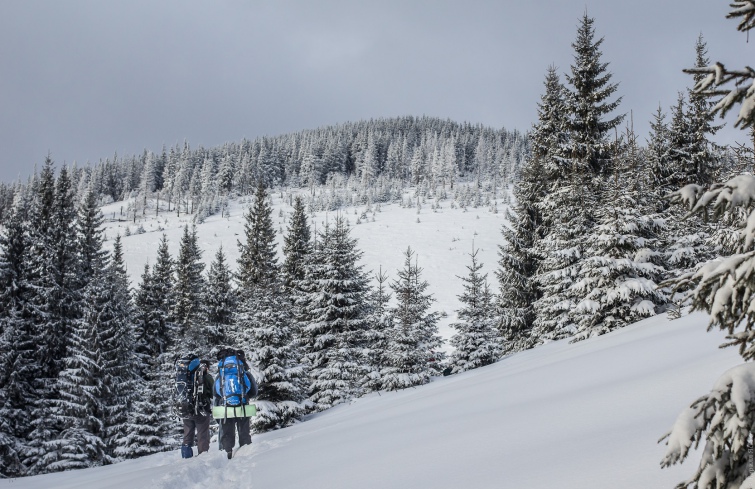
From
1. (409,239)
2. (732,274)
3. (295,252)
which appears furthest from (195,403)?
(409,239)

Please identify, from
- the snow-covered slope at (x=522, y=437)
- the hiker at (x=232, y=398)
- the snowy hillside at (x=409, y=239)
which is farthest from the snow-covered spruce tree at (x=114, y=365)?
the snowy hillside at (x=409, y=239)

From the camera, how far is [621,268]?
13.0 metres

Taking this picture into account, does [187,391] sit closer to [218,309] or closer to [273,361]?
[273,361]

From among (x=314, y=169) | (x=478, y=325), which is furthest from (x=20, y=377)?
(x=314, y=169)

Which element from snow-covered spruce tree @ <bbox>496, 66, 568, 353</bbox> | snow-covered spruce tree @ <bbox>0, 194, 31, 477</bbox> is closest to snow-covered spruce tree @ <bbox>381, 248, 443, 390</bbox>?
snow-covered spruce tree @ <bbox>496, 66, 568, 353</bbox>

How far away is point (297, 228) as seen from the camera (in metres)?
30.9

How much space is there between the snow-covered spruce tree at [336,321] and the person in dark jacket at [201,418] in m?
8.79

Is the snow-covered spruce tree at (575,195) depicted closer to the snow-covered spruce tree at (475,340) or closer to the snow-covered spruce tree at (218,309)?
the snow-covered spruce tree at (475,340)

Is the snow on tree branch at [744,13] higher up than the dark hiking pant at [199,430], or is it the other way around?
the snow on tree branch at [744,13]

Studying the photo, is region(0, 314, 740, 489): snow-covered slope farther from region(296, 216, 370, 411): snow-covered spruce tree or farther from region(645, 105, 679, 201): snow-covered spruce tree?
region(645, 105, 679, 201): snow-covered spruce tree

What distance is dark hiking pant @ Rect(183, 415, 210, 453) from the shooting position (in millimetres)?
9734

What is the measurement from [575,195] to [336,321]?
10.6 metres

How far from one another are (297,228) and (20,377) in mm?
16073

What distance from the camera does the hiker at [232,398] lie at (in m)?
8.59
